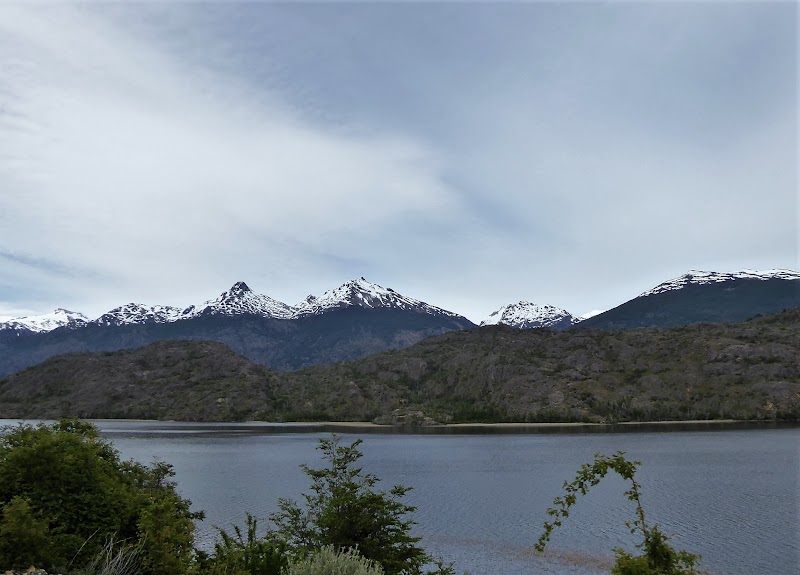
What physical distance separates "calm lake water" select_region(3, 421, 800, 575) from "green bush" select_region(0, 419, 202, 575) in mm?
31201

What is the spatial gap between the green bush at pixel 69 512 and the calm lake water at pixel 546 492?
3120 cm

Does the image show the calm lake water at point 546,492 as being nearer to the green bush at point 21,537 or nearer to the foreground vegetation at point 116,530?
the foreground vegetation at point 116,530

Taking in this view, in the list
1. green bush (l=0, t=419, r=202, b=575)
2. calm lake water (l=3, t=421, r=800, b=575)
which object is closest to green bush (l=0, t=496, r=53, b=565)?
green bush (l=0, t=419, r=202, b=575)

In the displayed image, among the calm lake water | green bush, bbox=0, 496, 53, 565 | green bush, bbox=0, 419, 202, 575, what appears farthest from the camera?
the calm lake water


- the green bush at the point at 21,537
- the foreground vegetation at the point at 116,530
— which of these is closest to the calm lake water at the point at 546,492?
the foreground vegetation at the point at 116,530

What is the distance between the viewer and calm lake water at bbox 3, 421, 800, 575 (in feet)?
162

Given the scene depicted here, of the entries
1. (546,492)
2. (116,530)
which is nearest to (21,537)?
(116,530)

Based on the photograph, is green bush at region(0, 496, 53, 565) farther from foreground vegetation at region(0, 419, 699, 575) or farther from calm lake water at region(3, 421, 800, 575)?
calm lake water at region(3, 421, 800, 575)

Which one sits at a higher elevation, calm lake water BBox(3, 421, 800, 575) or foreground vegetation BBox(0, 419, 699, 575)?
foreground vegetation BBox(0, 419, 699, 575)

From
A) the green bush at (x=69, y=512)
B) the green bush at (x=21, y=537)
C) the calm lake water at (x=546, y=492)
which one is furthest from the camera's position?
the calm lake water at (x=546, y=492)

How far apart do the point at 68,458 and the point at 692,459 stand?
110962 millimetres

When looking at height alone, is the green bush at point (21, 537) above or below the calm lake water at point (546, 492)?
above

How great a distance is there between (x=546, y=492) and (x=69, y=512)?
225 feet

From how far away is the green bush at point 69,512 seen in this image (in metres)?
18.2
